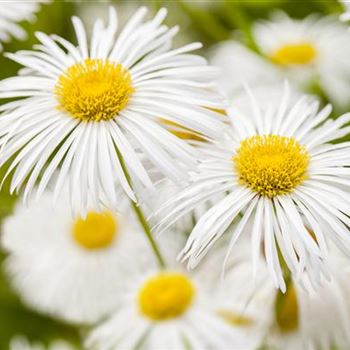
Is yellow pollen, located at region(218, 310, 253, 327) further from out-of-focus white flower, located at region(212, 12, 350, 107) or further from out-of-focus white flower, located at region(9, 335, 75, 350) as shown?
out-of-focus white flower, located at region(212, 12, 350, 107)

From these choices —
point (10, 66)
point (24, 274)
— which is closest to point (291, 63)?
point (10, 66)

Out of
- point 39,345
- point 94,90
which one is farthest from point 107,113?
point 39,345

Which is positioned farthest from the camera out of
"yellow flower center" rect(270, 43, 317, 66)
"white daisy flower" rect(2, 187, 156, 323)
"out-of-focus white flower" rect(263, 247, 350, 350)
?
"yellow flower center" rect(270, 43, 317, 66)

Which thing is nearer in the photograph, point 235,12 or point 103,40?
point 103,40

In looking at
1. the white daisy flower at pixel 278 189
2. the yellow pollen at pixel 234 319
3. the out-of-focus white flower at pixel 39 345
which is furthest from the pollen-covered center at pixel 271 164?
the out-of-focus white flower at pixel 39 345

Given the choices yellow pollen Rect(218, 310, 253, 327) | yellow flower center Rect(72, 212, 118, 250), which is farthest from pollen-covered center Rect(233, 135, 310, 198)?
yellow flower center Rect(72, 212, 118, 250)

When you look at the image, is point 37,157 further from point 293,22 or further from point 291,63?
point 293,22

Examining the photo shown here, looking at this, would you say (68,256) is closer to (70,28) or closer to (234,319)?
(234,319)
